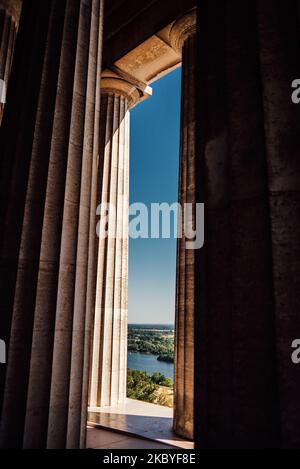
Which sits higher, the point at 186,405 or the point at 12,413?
the point at 12,413

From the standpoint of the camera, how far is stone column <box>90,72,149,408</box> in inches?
1323

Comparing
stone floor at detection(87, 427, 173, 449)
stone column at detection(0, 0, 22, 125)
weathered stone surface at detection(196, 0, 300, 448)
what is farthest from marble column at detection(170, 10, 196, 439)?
stone column at detection(0, 0, 22, 125)

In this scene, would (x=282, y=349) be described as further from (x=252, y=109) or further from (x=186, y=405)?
(x=186, y=405)

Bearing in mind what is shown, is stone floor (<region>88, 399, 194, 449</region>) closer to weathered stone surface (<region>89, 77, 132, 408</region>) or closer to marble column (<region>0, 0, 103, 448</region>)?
weathered stone surface (<region>89, 77, 132, 408</region>)

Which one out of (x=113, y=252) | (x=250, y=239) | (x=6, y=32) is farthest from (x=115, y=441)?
(x=6, y=32)

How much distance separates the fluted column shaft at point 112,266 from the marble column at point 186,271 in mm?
10992

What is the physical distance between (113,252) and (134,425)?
16.8 metres

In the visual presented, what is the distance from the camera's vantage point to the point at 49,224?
1524 cm

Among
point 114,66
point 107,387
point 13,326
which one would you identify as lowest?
point 107,387

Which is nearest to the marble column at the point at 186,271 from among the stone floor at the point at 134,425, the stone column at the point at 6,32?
the stone floor at the point at 134,425

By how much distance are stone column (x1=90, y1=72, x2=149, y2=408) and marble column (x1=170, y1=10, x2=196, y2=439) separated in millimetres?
10732
